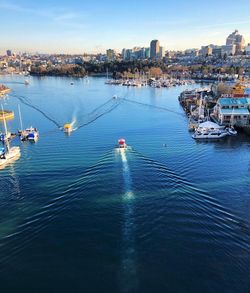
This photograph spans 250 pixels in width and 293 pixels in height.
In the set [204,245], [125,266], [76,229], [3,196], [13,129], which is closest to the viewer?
[125,266]

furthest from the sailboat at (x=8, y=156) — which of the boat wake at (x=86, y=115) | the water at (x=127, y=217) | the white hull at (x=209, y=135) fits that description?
the white hull at (x=209, y=135)

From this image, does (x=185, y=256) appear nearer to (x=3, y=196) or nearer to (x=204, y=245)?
(x=204, y=245)

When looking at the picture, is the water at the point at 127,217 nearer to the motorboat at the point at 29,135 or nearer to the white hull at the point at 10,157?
the white hull at the point at 10,157

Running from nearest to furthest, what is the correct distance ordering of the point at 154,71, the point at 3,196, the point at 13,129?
the point at 3,196 → the point at 13,129 → the point at 154,71

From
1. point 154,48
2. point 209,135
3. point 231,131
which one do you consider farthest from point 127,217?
point 154,48

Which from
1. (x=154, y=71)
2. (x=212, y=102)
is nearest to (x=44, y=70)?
(x=154, y=71)

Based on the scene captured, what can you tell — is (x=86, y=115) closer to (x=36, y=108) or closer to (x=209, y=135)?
(x=36, y=108)

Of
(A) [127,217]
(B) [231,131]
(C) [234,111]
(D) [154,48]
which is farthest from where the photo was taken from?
(D) [154,48]
